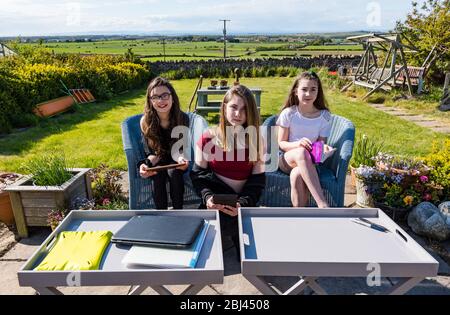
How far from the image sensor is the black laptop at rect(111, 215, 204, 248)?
176cm

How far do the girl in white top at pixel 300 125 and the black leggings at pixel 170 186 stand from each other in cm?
94

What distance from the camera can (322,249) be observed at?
1.78m

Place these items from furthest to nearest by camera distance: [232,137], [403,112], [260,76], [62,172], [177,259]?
[260,76] < [403,112] < [62,172] < [232,137] < [177,259]

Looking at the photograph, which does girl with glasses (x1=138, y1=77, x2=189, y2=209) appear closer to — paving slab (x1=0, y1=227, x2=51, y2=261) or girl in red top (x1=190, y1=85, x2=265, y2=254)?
girl in red top (x1=190, y1=85, x2=265, y2=254)

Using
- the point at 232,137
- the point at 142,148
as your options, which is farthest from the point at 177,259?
the point at 142,148

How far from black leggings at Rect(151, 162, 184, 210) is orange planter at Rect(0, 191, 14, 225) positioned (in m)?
1.35

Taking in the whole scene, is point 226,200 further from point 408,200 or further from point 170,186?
point 408,200

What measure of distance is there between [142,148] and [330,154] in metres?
1.74

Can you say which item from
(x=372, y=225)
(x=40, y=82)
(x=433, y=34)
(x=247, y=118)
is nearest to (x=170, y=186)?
(x=247, y=118)

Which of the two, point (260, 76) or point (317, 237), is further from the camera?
point (260, 76)

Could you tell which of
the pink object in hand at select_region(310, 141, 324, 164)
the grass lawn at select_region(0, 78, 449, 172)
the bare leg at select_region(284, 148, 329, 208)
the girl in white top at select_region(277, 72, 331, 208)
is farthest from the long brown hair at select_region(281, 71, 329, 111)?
the grass lawn at select_region(0, 78, 449, 172)

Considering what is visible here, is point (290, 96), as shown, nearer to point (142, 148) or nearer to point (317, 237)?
point (142, 148)

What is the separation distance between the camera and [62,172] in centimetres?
318

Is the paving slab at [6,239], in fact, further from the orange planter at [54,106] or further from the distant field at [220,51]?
the distant field at [220,51]
